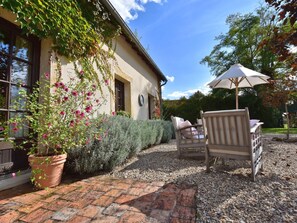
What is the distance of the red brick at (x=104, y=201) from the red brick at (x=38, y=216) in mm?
402

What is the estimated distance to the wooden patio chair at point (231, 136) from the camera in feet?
7.04

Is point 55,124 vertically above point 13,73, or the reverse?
point 13,73

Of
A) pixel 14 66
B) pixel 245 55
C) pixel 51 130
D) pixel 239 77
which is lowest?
pixel 51 130

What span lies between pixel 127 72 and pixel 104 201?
14.3 feet

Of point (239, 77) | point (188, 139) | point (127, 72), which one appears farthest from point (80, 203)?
point (239, 77)

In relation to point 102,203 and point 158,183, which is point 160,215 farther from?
point 158,183

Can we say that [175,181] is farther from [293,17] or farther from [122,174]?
[293,17]

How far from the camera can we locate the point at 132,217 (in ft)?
4.72

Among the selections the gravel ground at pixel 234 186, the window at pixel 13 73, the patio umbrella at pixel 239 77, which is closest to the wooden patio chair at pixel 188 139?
the gravel ground at pixel 234 186

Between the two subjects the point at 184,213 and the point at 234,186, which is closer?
the point at 184,213

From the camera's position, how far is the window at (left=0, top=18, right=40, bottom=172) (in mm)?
2254

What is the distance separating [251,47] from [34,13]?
56.4 feet

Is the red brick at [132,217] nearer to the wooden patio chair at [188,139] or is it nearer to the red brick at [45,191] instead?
the red brick at [45,191]

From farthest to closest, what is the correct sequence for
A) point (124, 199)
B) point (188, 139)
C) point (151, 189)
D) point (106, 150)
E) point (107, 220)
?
point (188, 139) < point (106, 150) < point (151, 189) < point (124, 199) < point (107, 220)
